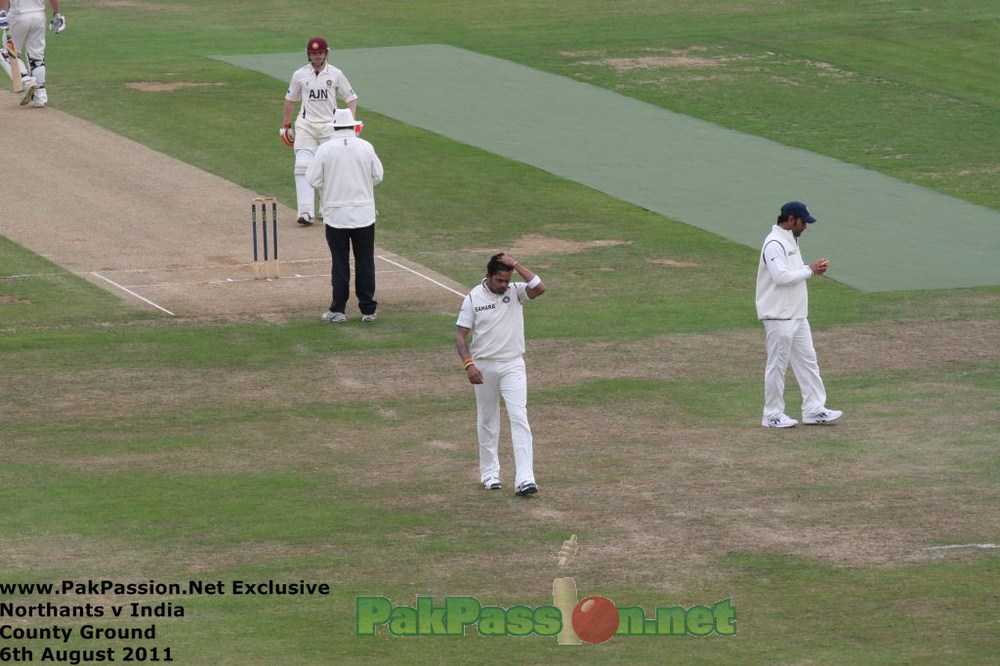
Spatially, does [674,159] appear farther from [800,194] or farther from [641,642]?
[641,642]

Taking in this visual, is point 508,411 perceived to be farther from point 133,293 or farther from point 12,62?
point 12,62

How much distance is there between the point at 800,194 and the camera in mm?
25438

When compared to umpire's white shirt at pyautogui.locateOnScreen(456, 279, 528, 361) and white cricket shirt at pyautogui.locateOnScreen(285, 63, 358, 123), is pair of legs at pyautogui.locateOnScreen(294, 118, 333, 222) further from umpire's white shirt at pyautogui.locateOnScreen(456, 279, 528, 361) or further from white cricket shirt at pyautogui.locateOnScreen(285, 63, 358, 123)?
umpire's white shirt at pyautogui.locateOnScreen(456, 279, 528, 361)

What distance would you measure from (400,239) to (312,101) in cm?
225

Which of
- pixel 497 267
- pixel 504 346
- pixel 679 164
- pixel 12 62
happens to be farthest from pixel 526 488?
pixel 12 62

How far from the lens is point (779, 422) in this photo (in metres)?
15.9

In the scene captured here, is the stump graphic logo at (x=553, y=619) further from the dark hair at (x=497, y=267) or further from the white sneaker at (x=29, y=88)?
the white sneaker at (x=29, y=88)

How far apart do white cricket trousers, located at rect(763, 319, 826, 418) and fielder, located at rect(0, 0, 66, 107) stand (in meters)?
16.6

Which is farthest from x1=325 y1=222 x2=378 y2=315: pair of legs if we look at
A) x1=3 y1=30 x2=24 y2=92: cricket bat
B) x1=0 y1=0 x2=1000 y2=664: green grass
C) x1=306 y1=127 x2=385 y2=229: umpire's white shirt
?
x1=3 y1=30 x2=24 y2=92: cricket bat

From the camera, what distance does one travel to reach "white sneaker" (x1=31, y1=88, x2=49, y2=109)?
28.9 meters

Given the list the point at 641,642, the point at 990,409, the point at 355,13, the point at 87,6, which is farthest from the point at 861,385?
the point at 87,6

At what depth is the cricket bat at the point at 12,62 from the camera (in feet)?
94.0

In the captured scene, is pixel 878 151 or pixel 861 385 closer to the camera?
pixel 861 385

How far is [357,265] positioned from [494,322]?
596 cm
